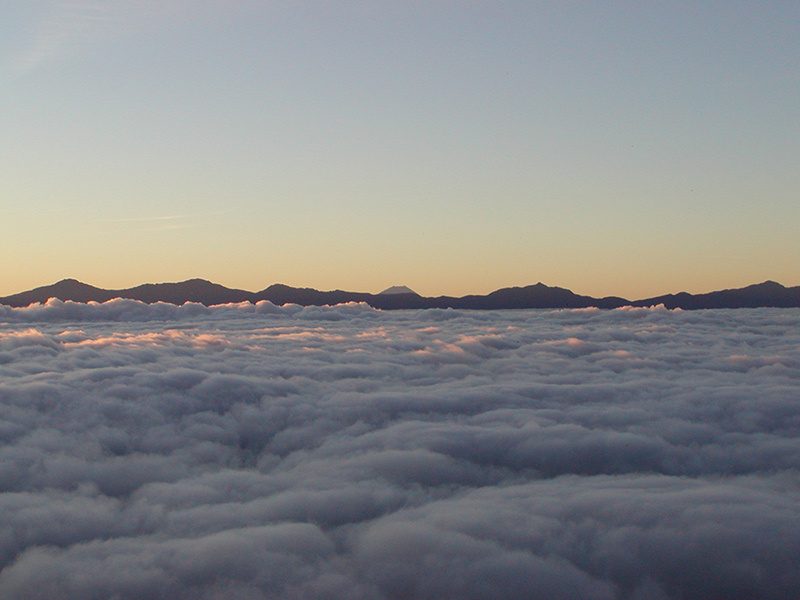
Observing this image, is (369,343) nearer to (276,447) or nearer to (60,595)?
(276,447)

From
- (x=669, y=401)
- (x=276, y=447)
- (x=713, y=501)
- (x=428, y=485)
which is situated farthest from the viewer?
(x=669, y=401)

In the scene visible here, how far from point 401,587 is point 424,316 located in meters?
78.9

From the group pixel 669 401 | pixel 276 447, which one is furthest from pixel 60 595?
pixel 669 401

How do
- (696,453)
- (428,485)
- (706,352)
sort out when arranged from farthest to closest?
(706,352) → (696,453) → (428,485)

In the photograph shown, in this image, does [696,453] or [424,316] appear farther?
[424,316]

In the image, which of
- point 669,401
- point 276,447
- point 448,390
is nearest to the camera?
point 276,447

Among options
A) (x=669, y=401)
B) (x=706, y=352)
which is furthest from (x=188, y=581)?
(x=706, y=352)

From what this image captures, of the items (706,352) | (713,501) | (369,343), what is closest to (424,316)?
(369,343)

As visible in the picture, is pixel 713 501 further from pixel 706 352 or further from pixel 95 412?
pixel 706 352

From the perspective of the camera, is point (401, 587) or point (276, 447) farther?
point (276, 447)

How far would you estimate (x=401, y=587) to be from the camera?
7.11m

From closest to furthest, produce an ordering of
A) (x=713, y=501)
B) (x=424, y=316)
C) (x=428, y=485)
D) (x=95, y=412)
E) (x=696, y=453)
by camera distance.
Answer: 1. (x=713, y=501)
2. (x=428, y=485)
3. (x=696, y=453)
4. (x=95, y=412)
5. (x=424, y=316)

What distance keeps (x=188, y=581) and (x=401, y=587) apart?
2.66 m

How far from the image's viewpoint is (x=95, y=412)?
15.9 m
